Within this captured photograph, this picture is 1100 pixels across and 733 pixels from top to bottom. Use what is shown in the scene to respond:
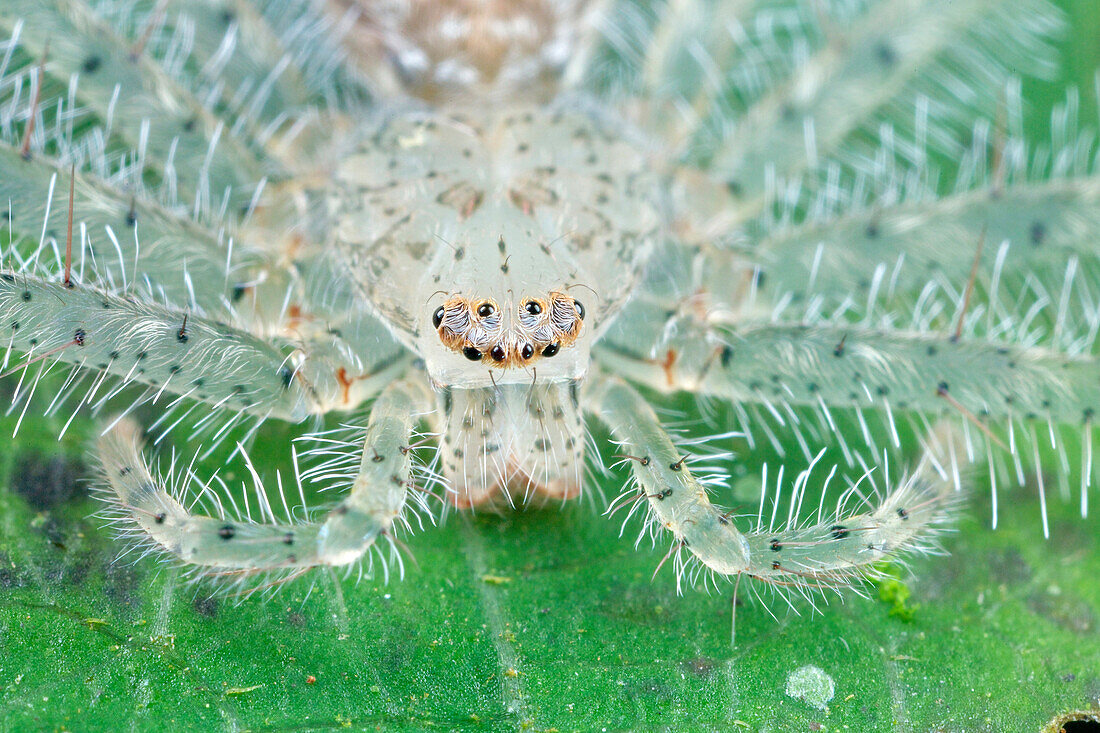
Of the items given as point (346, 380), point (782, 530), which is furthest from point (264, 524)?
point (782, 530)

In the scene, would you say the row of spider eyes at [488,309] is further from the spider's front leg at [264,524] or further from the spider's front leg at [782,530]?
the spider's front leg at [782,530]

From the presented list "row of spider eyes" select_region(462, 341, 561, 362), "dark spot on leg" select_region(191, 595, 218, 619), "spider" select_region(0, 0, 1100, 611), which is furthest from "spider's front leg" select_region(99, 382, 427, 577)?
"row of spider eyes" select_region(462, 341, 561, 362)

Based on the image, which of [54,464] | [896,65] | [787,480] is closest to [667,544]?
[787,480]

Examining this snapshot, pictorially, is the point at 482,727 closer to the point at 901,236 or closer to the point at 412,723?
the point at 412,723

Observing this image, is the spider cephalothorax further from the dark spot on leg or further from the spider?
the dark spot on leg

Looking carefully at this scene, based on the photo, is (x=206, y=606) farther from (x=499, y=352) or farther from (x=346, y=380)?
(x=499, y=352)
